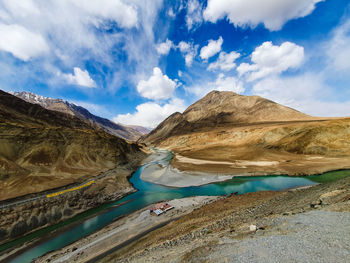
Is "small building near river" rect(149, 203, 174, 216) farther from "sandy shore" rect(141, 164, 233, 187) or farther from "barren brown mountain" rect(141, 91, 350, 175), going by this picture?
"barren brown mountain" rect(141, 91, 350, 175)

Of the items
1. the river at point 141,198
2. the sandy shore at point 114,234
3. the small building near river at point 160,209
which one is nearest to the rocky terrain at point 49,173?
the river at point 141,198

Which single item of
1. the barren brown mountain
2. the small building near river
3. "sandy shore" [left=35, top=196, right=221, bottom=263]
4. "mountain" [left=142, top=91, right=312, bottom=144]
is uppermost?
"mountain" [left=142, top=91, right=312, bottom=144]

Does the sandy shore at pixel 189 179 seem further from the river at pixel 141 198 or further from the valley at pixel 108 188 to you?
the river at pixel 141 198

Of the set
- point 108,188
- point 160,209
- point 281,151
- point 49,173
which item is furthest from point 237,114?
point 49,173

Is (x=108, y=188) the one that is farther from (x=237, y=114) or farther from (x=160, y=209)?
(x=237, y=114)

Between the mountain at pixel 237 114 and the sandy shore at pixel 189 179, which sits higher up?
the mountain at pixel 237 114

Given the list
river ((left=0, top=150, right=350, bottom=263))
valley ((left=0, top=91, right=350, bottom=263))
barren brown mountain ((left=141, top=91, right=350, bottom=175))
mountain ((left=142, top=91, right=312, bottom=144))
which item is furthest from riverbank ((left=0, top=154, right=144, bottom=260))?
mountain ((left=142, top=91, right=312, bottom=144))

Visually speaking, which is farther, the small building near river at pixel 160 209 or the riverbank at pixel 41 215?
the small building near river at pixel 160 209
